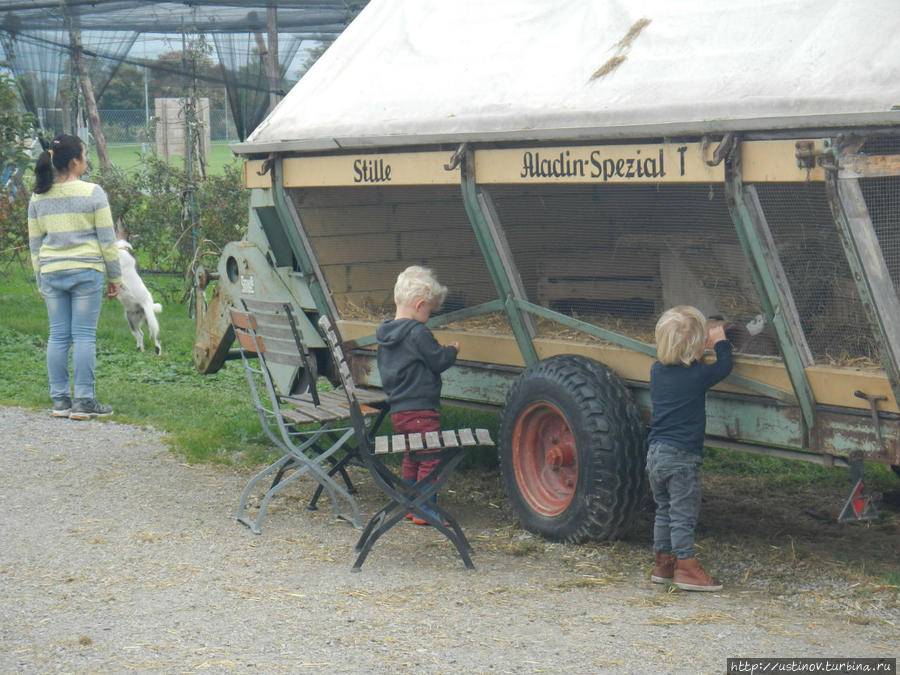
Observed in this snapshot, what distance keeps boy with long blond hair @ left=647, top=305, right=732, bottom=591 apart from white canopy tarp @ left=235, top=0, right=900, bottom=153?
2.66 ft

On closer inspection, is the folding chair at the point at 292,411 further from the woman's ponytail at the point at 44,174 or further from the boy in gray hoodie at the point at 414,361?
the woman's ponytail at the point at 44,174

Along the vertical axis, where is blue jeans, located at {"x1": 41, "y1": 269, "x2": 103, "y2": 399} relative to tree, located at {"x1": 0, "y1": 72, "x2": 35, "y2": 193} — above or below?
below

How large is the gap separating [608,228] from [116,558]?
2615mm

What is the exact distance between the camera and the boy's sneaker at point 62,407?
856cm

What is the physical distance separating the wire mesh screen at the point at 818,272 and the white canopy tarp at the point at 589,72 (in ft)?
1.03

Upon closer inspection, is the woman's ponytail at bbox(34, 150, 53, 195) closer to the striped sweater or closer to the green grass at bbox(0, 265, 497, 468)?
the striped sweater

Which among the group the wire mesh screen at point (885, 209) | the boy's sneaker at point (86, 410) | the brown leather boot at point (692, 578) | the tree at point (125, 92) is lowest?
the brown leather boot at point (692, 578)

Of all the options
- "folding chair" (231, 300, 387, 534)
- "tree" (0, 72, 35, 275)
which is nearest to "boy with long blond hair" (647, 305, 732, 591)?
"folding chair" (231, 300, 387, 534)

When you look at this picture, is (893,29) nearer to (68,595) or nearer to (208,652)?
(208,652)

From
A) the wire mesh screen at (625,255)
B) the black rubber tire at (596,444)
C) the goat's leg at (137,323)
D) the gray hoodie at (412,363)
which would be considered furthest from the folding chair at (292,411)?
the goat's leg at (137,323)

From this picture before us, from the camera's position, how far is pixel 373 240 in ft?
23.1

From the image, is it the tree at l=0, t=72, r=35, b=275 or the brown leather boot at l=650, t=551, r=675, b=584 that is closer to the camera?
the brown leather boot at l=650, t=551, r=675, b=584

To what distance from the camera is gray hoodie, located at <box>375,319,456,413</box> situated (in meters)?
5.59

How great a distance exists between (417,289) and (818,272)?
73.3 inches
